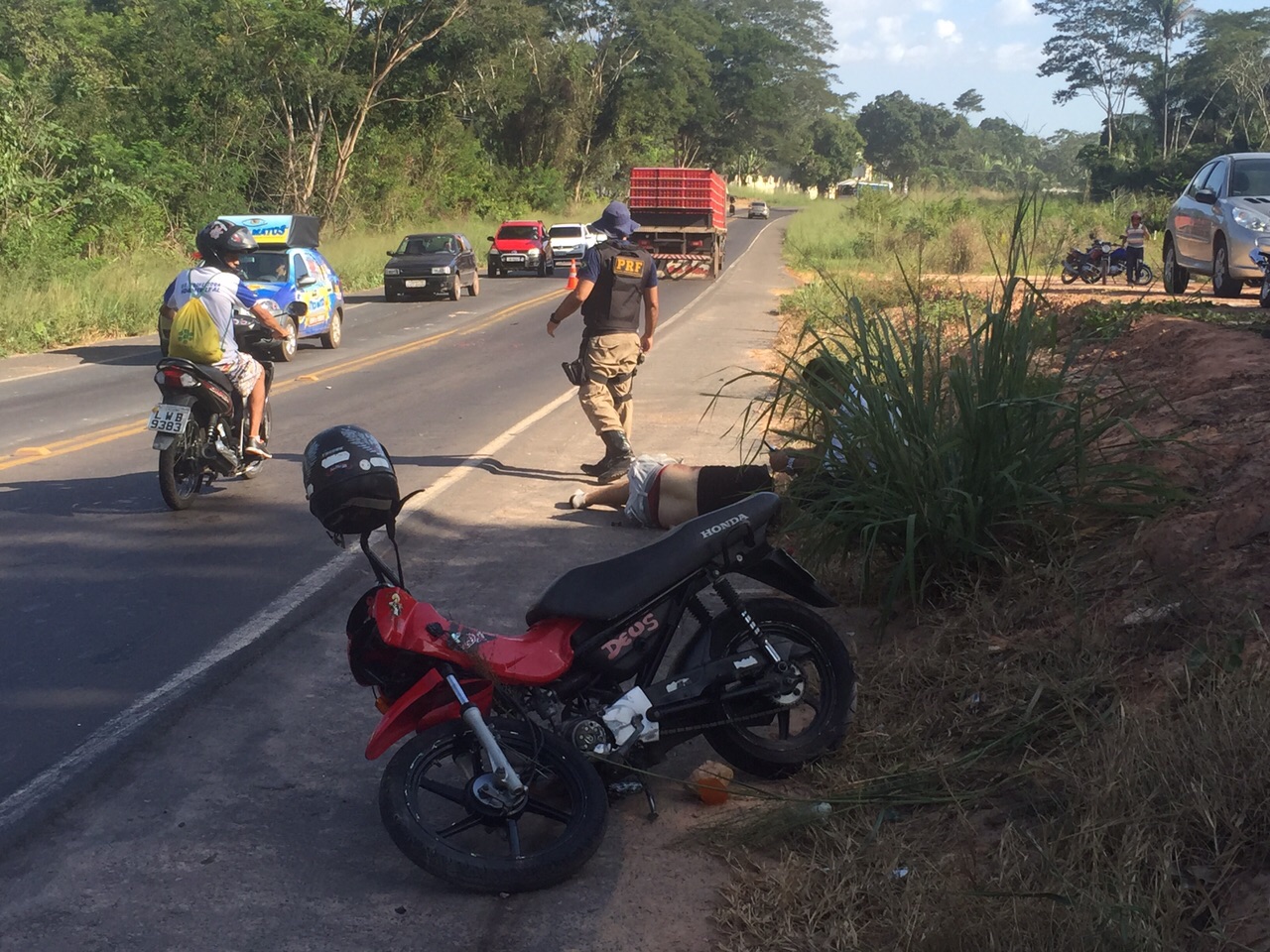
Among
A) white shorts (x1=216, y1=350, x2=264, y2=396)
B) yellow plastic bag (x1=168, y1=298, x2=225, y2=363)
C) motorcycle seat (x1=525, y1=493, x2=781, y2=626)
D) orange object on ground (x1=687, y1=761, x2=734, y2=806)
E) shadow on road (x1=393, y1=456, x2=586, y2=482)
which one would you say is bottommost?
orange object on ground (x1=687, y1=761, x2=734, y2=806)

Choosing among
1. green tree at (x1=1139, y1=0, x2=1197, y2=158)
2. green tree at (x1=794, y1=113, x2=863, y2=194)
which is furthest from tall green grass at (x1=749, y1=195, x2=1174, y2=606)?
green tree at (x1=794, y1=113, x2=863, y2=194)

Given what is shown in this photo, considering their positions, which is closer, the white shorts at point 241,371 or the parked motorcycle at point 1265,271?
the white shorts at point 241,371

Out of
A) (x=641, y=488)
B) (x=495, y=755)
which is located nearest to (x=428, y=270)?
(x=641, y=488)

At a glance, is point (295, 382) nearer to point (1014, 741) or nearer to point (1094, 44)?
point (1014, 741)

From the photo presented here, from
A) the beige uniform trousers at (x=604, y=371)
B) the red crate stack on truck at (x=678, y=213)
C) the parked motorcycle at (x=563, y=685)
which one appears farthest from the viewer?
the red crate stack on truck at (x=678, y=213)

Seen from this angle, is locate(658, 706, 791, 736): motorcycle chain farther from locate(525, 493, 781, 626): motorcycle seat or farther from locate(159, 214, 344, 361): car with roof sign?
locate(159, 214, 344, 361): car with roof sign

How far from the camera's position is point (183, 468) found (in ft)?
28.6

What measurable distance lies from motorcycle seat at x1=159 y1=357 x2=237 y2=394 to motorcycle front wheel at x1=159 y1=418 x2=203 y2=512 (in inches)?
12.4

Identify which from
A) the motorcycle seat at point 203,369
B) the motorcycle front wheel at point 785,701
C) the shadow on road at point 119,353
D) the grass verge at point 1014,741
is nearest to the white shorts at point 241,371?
the motorcycle seat at point 203,369

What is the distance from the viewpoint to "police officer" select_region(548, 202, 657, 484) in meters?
9.78

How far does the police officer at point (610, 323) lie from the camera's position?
9781 mm

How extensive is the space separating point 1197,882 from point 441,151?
175 ft

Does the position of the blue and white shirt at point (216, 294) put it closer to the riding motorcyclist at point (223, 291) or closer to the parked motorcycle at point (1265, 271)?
the riding motorcyclist at point (223, 291)

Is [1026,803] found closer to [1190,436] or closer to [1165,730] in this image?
[1165,730]
